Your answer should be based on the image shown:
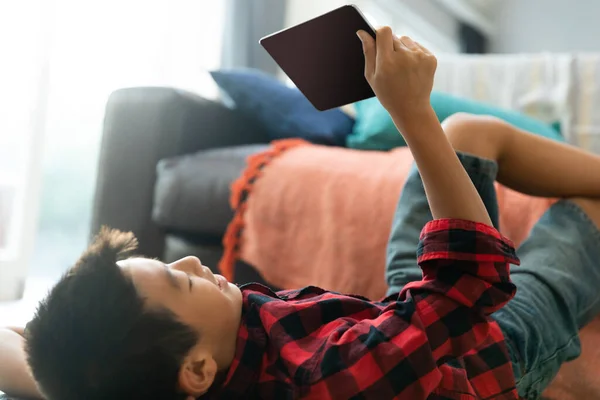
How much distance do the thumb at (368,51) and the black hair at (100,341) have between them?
0.98 ft

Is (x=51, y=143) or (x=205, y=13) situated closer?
(x=51, y=143)

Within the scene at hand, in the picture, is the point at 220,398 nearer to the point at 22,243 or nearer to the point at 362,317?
the point at 362,317

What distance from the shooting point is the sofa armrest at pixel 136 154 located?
149 cm

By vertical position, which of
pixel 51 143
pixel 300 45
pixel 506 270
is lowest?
pixel 51 143

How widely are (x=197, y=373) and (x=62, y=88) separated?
1.68 meters

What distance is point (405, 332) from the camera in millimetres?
574

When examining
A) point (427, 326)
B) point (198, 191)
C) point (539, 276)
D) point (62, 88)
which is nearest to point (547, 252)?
point (539, 276)

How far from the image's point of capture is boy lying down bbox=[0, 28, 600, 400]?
1.81 ft

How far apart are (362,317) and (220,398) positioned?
0.56 ft

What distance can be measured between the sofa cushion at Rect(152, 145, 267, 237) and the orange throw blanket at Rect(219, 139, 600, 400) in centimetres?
6

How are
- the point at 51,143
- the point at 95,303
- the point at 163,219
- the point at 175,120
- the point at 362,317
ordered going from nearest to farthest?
the point at 95,303 → the point at 362,317 → the point at 163,219 → the point at 175,120 → the point at 51,143

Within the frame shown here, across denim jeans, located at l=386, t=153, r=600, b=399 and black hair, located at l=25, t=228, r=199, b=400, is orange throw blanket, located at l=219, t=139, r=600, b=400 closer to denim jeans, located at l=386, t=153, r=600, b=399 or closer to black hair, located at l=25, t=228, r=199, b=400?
denim jeans, located at l=386, t=153, r=600, b=399

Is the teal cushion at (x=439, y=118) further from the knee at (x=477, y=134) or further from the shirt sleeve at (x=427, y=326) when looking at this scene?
the shirt sleeve at (x=427, y=326)

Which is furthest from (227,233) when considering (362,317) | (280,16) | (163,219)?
(280,16)
